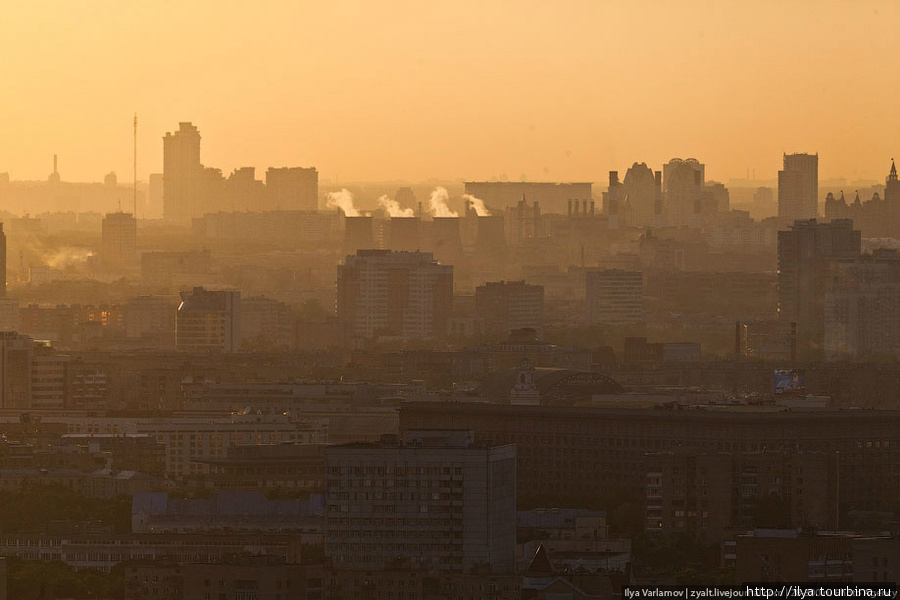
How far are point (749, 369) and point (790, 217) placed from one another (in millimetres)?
64841

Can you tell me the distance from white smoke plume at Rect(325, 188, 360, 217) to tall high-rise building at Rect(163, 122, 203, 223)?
6.49m

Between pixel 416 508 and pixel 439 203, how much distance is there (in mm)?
128584

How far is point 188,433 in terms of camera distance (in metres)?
74.1

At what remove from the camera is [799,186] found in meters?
160

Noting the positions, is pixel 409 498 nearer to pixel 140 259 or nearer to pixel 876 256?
pixel 876 256

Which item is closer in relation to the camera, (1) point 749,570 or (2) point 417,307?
(1) point 749,570

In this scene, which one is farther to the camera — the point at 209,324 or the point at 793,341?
the point at 209,324

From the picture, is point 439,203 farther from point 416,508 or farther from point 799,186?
point 416,508

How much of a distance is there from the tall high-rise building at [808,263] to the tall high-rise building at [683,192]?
1737 inches

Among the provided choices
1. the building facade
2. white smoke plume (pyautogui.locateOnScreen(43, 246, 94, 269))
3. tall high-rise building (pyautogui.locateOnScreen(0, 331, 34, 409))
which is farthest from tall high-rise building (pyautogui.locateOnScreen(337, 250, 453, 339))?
tall high-rise building (pyautogui.locateOnScreen(0, 331, 34, 409))

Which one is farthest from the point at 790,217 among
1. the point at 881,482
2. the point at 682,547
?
the point at 682,547

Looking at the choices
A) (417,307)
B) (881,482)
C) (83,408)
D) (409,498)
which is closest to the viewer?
(409,498)

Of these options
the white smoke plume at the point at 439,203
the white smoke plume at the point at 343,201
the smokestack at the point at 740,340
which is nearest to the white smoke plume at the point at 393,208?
the white smoke plume at the point at 439,203

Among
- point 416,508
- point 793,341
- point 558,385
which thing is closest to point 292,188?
point 793,341
